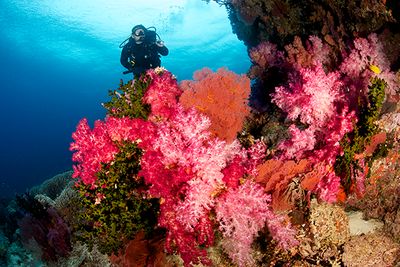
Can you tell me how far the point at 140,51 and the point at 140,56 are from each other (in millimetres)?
146

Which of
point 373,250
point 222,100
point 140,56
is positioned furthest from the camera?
point 140,56

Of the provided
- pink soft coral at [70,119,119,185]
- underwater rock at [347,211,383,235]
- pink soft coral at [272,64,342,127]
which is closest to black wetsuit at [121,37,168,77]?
pink soft coral at [70,119,119,185]

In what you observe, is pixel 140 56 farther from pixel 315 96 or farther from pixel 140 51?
pixel 315 96

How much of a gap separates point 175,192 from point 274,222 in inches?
47.8

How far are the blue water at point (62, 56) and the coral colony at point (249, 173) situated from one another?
104ft

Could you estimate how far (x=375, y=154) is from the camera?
379 centimetres

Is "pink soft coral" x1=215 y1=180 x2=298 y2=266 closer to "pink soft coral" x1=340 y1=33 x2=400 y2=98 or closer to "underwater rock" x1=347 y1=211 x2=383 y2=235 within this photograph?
"underwater rock" x1=347 y1=211 x2=383 y2=235

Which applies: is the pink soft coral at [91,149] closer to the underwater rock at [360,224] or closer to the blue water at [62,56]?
the underwater rock at [360,224]

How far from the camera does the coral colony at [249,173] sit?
3312 millimetres

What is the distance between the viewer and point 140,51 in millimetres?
8289

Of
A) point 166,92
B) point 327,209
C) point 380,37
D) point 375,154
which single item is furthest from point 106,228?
point 380,37

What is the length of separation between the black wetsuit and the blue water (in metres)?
28.1

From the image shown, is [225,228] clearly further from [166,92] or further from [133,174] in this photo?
[166,92]

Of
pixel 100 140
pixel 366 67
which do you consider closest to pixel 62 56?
pixel 100 140
